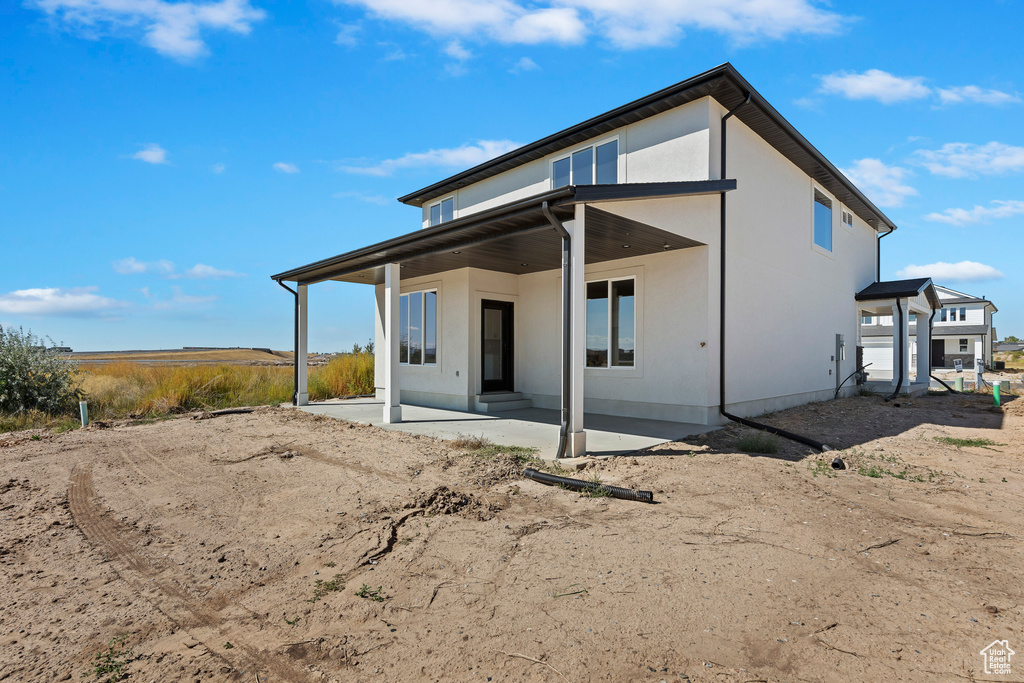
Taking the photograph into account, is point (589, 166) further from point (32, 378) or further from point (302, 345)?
point (32, 378)

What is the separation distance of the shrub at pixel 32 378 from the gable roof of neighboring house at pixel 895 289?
20.7 m

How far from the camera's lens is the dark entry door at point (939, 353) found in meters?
34.1

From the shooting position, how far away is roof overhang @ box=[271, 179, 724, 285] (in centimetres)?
627

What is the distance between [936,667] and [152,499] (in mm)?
6262

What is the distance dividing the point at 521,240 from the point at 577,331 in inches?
98.7

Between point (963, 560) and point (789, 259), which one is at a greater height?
point (789, 259)

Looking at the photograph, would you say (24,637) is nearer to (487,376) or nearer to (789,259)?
(487,376)

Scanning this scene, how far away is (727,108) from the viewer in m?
8.80

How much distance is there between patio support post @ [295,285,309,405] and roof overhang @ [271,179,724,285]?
645 millimetres

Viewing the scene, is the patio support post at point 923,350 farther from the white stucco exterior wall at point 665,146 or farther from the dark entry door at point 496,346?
the dark entry door at point 496,346

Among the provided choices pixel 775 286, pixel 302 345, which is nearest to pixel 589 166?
pixel 775 286

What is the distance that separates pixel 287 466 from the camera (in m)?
6.30

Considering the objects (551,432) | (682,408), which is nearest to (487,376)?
(551,432)

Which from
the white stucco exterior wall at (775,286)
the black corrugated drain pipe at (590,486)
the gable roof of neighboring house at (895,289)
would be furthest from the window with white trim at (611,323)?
the gable roof of neighboring house at (895,289)
